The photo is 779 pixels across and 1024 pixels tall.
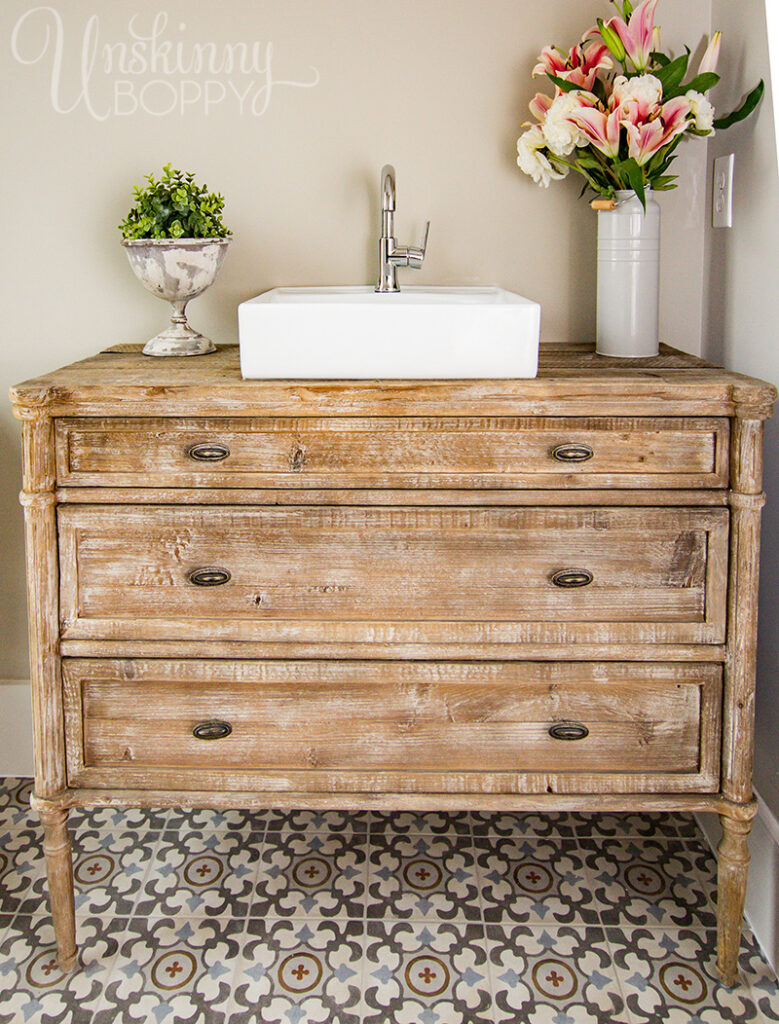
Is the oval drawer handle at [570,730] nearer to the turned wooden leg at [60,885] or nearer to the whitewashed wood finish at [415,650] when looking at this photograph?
the whitewashed wood finish at [415,650]

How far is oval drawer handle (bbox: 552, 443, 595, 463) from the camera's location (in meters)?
1.54

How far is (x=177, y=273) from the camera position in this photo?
5.93ft

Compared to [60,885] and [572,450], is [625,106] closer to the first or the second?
[572,450]

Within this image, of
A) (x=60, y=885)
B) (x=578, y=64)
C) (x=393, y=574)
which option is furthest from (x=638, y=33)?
(x=60, y=885)

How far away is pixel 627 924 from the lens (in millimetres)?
1734

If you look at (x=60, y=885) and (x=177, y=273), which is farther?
(x=177, y=273)

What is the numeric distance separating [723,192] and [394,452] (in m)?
0.91

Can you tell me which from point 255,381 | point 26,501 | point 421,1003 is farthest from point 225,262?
point 421,1003

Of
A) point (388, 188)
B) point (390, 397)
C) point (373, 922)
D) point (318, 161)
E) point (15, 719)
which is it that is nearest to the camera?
point (390, 397)

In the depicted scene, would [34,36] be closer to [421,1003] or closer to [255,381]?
[255,381]

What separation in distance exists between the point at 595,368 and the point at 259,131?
0.90m

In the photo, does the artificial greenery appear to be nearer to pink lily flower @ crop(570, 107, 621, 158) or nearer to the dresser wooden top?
the dresser wooden top

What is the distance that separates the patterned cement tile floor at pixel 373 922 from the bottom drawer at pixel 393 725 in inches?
12.2

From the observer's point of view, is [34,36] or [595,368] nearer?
[595,368]
